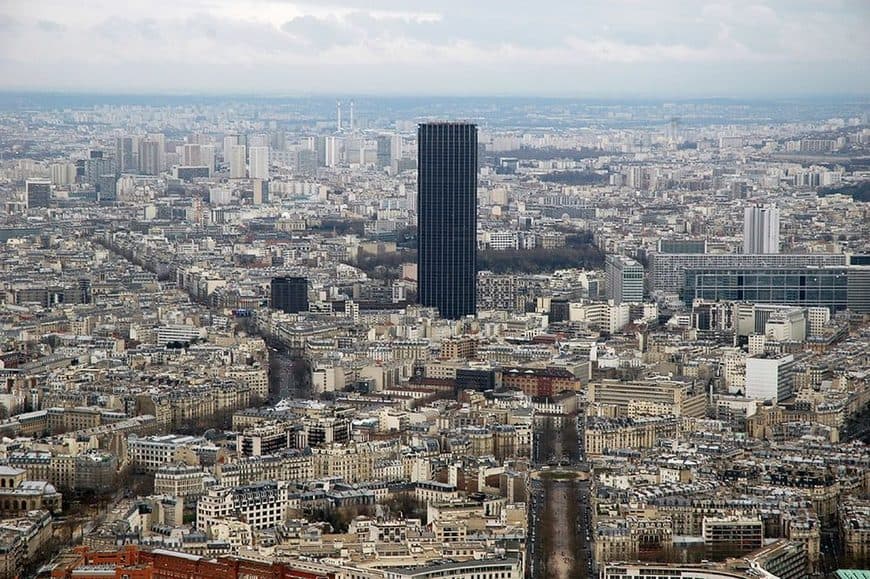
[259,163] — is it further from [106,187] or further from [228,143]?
[106,187]

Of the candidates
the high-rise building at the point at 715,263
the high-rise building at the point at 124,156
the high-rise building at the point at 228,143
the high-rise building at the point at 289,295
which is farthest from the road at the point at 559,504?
the high-rise building at the point at 228,143

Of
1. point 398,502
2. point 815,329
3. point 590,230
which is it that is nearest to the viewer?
point 398,502

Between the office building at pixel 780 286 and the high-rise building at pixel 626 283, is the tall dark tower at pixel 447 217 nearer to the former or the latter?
the high-rise building at pixel 626 283

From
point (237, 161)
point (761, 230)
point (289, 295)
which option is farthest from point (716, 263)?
point (237, 161)

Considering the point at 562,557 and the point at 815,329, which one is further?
the point at 815,329

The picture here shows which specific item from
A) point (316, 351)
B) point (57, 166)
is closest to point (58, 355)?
point (316, 351)

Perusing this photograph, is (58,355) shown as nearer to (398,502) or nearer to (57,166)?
(398,502)

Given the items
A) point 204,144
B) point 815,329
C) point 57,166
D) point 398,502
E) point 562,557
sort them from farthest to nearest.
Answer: point 204,144 < point 57,166 < point 815,329 < point 398,502 < point 562,557
